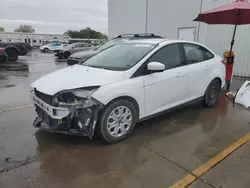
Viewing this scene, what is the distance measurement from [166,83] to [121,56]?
0.95 m

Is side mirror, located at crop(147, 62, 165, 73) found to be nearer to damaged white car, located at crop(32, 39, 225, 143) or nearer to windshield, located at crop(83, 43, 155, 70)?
damaged white car, located at crop(32, 39, 225, 143)

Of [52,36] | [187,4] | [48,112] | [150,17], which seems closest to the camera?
[48,112]

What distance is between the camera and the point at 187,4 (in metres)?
10.7

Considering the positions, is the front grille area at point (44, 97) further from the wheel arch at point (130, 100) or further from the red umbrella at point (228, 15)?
the red umbrella at point (228, 15)

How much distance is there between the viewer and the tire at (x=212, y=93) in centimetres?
493

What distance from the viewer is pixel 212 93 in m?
5.11

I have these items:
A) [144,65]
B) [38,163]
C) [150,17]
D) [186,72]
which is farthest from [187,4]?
[38,163]

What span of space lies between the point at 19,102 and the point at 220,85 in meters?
5.01

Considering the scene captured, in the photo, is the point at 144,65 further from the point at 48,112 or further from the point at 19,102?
the point at 19,102


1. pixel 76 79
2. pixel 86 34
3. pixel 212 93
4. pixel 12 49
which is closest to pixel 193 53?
pixel 212 93

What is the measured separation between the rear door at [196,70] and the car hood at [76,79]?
5.61 ft

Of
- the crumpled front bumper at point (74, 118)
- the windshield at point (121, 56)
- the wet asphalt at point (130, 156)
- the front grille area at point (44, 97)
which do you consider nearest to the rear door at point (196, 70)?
the wet asphalt at point (130, 156)

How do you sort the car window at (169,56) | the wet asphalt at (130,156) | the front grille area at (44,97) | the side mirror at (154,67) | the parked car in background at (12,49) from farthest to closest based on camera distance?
the parked car in background at (12,49), the car window at (169,56), the side mirror at (154,67), the front grille area at (44,97), the wet asphalt at (130,156)

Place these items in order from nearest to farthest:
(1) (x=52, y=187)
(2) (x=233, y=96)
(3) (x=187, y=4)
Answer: (1) (x=52, y=187) < (2) (x=233, y=96) < (3) (x=187, y=4)
